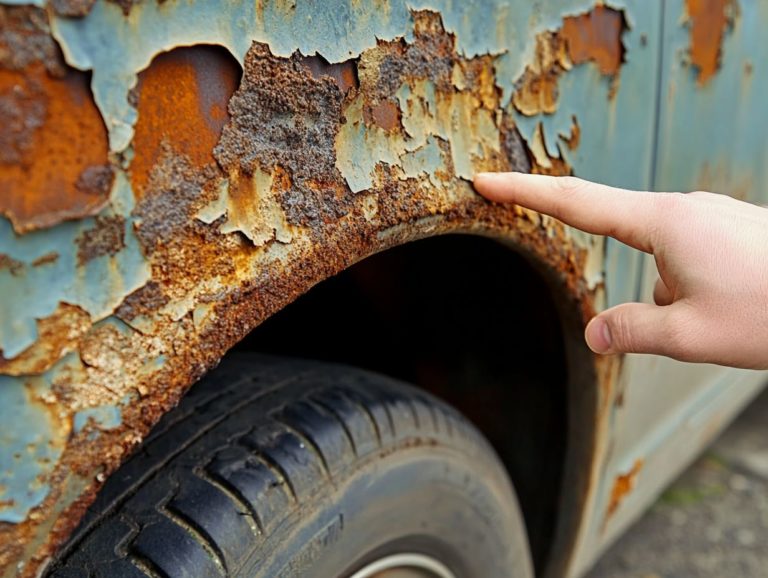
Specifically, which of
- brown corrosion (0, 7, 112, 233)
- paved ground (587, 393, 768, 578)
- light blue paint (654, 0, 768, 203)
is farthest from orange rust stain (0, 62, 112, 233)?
paved ground (587, 393, 768, 578)

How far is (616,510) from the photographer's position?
1526 mm

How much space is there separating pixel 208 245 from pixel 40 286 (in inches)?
5.8

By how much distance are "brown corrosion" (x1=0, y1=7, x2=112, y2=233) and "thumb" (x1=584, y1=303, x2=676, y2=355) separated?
0.60 metres

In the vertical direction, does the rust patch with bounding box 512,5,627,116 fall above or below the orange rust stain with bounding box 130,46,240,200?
below

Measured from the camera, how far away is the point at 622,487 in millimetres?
1511

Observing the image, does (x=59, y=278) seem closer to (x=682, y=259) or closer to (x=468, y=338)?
(x=682, y=259)

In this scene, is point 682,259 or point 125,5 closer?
point 125,5

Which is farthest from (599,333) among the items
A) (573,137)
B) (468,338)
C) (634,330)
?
(468,338)

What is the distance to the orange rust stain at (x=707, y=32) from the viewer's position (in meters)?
1.28

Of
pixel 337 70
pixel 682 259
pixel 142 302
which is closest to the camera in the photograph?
pixel 142 302

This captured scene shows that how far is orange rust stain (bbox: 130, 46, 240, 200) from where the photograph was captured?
60 centimetres

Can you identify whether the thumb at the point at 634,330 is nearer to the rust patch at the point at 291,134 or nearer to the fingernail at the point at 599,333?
the fingernail at the point at 599,333

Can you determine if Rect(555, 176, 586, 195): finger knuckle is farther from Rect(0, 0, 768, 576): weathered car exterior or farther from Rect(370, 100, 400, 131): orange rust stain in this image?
Rect(370, 100, 400, 131): orange rust stain

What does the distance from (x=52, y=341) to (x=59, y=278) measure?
0.05 m
